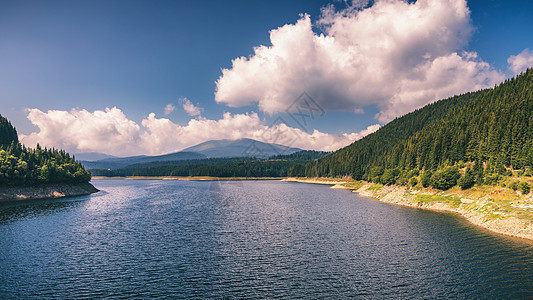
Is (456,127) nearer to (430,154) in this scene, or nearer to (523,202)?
(430,154)

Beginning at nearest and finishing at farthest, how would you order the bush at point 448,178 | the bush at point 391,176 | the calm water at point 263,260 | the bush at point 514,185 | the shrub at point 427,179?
the calm water at point 263,260 < the bush at point 514,185 < the bush at point 448,178 < the shrub at point 427,179 < the bush at point 391,176

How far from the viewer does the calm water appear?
85.9 feet

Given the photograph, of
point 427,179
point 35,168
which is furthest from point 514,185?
point 35,168

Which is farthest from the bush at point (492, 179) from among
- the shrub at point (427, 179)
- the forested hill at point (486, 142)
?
the shrub at point (427, 179)

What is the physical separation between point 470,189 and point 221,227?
69.6 meters

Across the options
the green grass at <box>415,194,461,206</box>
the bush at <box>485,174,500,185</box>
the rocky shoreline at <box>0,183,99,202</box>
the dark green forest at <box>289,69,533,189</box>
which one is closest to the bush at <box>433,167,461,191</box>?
the dark green forest at <box>289,69,533,189</box>

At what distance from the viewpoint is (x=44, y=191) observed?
118438 mm

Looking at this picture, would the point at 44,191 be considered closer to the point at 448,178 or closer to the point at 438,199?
the point at 438,199

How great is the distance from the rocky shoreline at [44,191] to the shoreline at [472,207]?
472 feet

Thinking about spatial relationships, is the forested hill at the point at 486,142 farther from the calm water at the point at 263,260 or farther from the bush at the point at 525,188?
the calm water at the point at 263,260

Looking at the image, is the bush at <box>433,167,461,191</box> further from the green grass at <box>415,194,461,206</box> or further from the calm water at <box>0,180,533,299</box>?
the calm water at <box>0,180,533,299</box>

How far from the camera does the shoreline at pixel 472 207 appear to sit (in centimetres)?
4547

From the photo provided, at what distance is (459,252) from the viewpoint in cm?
3681

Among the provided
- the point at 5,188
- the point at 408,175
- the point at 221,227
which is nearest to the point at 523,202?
the point at 408,175
